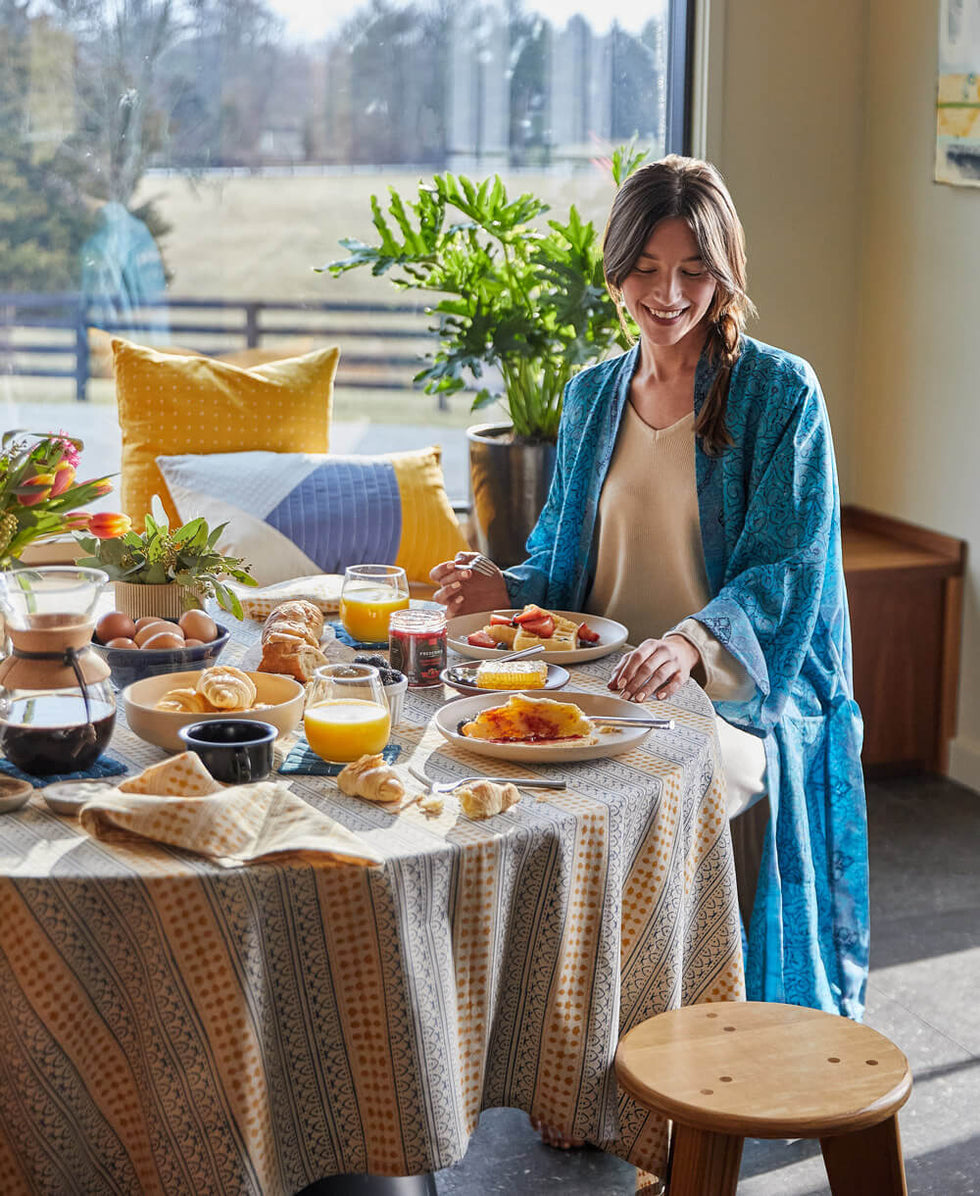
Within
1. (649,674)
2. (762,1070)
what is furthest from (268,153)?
(762,1070)

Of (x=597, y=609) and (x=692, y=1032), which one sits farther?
(x=597, y=609)

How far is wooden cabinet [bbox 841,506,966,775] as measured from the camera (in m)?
3.59

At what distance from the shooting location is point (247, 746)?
147 cm

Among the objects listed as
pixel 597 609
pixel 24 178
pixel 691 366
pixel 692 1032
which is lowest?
pixel 692 1032

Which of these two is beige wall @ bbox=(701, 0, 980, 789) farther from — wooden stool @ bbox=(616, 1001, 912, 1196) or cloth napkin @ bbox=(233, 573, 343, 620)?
wooden stool @ bbox=(616, 1001, 912, 1196)

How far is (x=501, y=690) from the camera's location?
1790mm

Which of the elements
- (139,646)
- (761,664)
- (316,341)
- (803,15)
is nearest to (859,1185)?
(761,664)

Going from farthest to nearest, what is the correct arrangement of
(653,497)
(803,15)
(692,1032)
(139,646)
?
(803,15)
(653,497)
(139,646)
(692,1032)

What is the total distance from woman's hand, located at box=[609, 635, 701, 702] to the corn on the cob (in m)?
0.10

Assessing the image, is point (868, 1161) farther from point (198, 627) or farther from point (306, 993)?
point (198, 627)

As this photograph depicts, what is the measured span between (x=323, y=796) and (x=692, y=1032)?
498mm

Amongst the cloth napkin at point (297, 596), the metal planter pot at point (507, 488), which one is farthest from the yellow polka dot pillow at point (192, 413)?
the cloth napkin at point (297, 596)

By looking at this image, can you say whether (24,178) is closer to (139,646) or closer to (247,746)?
(139,646)

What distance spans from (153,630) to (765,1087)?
91 cm
